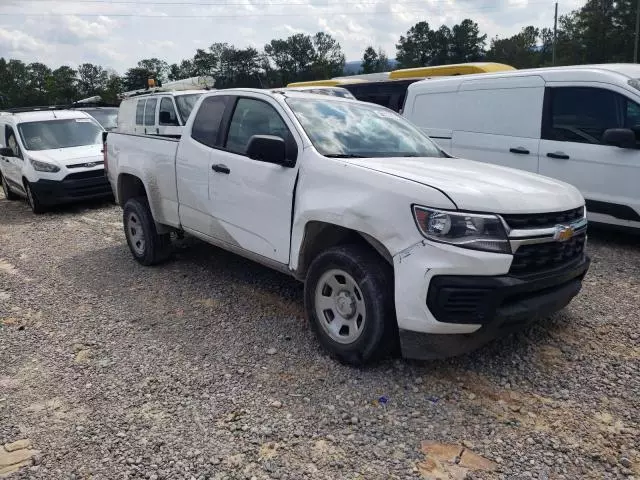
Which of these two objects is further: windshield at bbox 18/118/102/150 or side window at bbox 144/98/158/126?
side window at bbox 144/98/158/126

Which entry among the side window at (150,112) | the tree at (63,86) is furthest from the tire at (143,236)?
the tree at (63,86)

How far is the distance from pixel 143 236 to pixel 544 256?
4188 mm

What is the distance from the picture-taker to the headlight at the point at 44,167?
32.2 feet

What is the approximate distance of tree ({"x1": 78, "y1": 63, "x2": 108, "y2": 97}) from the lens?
238ft

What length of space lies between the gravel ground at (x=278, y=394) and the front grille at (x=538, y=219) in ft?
3.16

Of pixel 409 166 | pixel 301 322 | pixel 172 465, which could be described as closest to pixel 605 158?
pixel 409 166

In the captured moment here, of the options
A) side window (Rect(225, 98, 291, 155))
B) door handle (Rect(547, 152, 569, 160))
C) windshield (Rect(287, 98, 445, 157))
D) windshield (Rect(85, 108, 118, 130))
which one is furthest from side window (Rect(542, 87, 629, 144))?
windshield (Rect(85, 108, 118, 130))

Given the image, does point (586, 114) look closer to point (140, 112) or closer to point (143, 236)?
point (143, 236)

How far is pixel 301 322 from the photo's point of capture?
4.37m

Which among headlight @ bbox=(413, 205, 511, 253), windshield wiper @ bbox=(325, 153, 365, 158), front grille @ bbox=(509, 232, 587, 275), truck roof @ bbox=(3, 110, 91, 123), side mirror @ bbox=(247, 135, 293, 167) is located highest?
truck roof @ bbox=(3, 110, 91, 123)

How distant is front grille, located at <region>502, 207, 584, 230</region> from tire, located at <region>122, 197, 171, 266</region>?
3.92 m

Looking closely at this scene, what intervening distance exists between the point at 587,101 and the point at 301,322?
14.3 feet

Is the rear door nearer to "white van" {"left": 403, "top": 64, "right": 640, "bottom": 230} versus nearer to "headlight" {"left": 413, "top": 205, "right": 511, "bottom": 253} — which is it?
"white van" {"left": 403, "top": 64, "right": 640, "bottom": 230}

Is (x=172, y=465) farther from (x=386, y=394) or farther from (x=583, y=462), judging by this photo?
(x=583, y=462)
